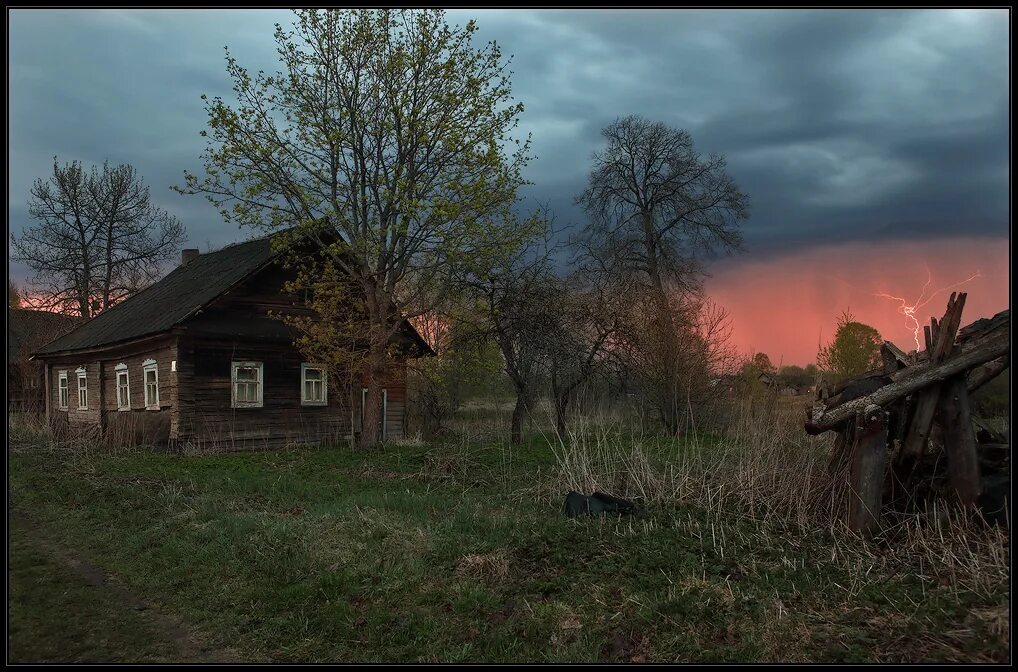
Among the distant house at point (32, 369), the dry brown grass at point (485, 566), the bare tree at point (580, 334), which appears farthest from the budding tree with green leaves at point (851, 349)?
the distant house at point (32, 369)

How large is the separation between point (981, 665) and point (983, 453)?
13.3ft

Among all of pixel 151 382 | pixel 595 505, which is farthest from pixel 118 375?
pixel 595 505

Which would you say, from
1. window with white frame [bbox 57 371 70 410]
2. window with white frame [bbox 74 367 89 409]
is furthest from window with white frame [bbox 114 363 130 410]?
window with white frame [bbox 57 371 70 410]

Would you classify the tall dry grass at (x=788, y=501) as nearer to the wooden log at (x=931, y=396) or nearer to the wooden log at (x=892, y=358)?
the wooden log at (x=931, y=396)

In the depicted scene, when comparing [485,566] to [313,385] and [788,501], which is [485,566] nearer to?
[788,501]

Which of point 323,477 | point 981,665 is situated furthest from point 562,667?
point 323,477

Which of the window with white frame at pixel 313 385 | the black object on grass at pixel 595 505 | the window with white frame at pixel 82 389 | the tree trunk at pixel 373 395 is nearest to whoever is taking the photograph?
the black object on grass at pixel 595 505

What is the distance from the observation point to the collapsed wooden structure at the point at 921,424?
6.82m

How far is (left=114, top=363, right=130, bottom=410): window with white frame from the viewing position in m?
23.3

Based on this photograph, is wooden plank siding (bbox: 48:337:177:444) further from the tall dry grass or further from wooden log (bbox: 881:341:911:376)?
wooden log (bbox: 881:341:911:376)

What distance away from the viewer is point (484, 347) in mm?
20172

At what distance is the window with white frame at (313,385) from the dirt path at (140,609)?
12475 millimetres

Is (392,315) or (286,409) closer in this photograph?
(392,315)

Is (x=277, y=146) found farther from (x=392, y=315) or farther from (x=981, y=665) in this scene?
(x=981, y=665)
